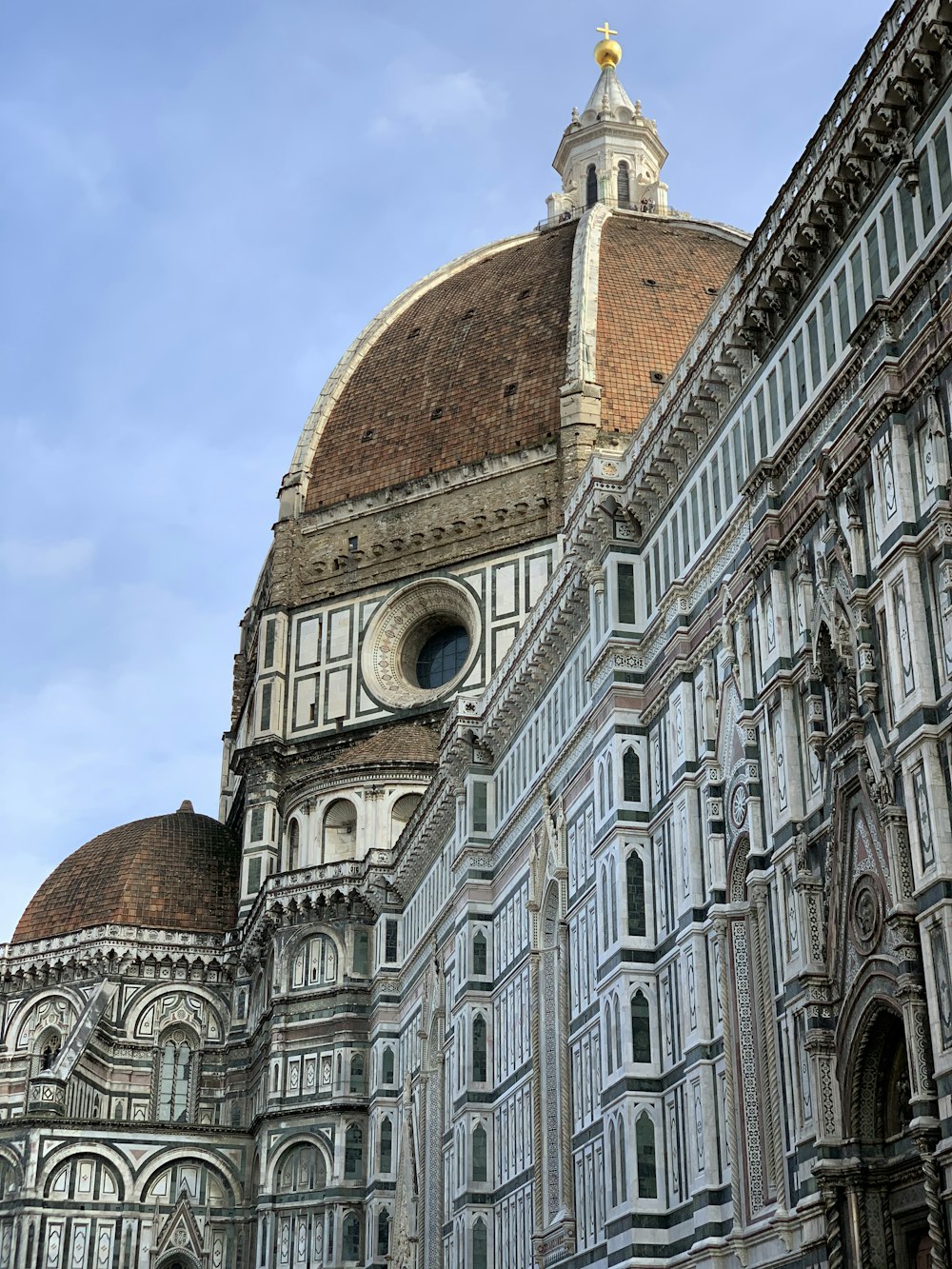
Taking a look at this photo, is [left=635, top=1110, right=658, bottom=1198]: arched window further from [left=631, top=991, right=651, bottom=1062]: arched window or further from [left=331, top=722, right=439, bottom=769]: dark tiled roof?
[left=331, top=722, right=439, bottom=769]: dark tiled roof

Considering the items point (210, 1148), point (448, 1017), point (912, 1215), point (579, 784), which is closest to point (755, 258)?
point (579, 784)

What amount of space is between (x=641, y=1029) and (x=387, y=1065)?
22159mm

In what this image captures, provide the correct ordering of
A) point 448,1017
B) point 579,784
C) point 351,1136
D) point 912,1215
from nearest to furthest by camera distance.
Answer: point 912,1215 → point 579,784 → point 448,1017 → point 351,1136

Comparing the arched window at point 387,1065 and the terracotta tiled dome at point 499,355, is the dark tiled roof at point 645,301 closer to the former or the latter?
the terracotta tiled dome at point 499,355

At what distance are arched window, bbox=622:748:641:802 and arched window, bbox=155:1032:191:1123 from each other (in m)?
32.5

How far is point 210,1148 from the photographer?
2309 inches

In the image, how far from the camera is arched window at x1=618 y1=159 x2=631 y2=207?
292ft

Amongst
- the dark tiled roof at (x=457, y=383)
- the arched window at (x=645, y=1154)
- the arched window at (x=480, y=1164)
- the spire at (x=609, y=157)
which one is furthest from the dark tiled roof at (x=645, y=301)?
the arched window at (x=645, y=1154)

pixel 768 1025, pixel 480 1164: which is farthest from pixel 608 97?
pixel 768 1025

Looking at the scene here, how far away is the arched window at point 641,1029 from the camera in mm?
33000

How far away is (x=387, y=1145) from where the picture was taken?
53.2m

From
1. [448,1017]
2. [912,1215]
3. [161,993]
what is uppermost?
[161,993]

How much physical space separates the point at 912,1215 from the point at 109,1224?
37.8m

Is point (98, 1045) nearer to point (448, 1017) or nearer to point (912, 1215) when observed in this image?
point (448, 1017)
